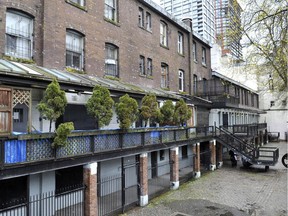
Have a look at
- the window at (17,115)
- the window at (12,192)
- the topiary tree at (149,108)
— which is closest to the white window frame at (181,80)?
the topiary tree at (149,108)

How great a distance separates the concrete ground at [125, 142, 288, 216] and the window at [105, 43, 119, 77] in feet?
24.4

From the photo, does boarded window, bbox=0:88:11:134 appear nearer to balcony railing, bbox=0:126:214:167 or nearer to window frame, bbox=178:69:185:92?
balcony railing, bbox=0:126:214:167

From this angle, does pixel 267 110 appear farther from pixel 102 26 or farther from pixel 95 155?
pixel 95 155

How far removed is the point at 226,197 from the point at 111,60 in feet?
31.9

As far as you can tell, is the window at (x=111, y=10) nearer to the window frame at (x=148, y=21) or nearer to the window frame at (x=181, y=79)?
the window frame at (x=148, y=21)

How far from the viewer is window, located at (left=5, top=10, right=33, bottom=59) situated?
1029 centimetres

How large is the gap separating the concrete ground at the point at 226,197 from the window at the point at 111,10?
34.8 feet

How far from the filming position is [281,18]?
345 inches

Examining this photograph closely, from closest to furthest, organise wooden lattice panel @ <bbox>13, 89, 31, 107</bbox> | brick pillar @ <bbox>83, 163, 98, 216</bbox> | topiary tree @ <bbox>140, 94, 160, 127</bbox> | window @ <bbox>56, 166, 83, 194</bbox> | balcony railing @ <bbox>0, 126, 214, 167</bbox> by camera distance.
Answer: balcony railing @ <bbox>0, 126, 214, 167</bbox> < wooden lattice panel @ <bbox>13, 89, 31, 107</bbox> < brick pillar @ <bbox>83, 163, 98, 216</bbox> < window @ <bbox>56, 166, 83, 194</bbox> < topiary tree @ <bbox>140, 94, 160, 127</bbox>

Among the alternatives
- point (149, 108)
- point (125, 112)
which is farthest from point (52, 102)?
point (149, 108)

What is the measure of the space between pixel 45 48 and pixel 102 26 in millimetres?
4184

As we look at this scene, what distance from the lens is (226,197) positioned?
42.4 feet

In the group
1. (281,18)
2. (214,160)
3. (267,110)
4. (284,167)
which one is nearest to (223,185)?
(214,160)

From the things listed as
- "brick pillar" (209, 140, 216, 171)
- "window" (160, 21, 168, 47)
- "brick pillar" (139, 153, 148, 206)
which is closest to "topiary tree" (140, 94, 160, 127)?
"brick pillar" (139, 153, 148, 206)
